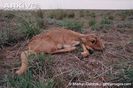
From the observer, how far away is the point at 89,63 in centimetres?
473

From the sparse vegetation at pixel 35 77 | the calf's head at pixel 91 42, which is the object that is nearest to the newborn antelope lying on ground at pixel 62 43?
the calf's head at pixel 91 42

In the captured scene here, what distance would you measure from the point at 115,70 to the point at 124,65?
0.18m

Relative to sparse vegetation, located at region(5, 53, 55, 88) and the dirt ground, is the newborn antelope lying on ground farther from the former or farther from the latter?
sparse vegetation, located at region(5, 53, 55, 88)

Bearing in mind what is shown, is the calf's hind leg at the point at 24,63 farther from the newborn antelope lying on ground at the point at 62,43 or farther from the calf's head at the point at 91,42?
the calf's head at the point at 91,42

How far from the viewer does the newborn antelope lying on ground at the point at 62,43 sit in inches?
193

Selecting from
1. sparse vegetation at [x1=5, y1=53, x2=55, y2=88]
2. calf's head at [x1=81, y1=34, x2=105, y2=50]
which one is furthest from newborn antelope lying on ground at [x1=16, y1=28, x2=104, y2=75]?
sparse vegetation at [x1=5, y1=53, x2=55, y2=88]

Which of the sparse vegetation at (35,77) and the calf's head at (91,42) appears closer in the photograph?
the sparse vegetation at (35,77)

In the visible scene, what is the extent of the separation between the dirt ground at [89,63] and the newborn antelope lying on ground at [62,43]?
0.10 metres

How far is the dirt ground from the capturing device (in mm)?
4367

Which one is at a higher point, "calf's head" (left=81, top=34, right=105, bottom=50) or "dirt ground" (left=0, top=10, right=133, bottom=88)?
"calf's head" (left=81, top=34, right=105, bottom=50)

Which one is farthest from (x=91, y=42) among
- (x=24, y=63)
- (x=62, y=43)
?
(x=24, y=63)

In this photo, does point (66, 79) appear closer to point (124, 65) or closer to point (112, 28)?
point (124, 65)

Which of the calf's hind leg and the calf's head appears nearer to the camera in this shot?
the calf's hind leg

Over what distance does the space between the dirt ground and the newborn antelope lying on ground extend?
0.10 m
